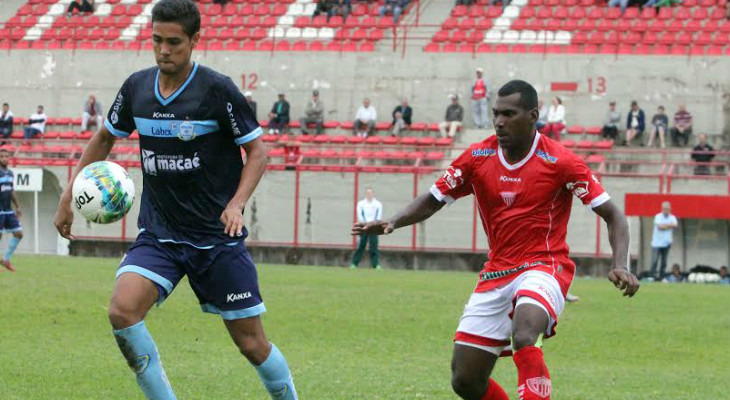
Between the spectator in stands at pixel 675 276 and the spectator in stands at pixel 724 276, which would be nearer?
the spectator in stands at pixel 724 276

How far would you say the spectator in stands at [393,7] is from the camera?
40.1m

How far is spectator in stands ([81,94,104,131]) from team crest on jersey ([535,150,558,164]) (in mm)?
31489

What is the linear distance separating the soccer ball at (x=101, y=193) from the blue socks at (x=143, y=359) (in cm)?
95

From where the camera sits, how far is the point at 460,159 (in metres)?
7.77

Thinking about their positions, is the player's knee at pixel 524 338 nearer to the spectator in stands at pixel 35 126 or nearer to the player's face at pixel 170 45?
the player's face at pixel 170 45

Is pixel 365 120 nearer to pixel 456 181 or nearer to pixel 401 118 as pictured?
pixel 401 118

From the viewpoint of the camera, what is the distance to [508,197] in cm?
755

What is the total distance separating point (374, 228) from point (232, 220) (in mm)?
1389

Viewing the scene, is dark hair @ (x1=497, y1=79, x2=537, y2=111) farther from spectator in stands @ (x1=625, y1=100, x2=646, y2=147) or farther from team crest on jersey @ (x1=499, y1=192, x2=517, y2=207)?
spectator in stands @ (x1=625, y1=100, x2=646, y2=147)

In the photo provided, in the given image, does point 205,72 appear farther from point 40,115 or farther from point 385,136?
point 40,115

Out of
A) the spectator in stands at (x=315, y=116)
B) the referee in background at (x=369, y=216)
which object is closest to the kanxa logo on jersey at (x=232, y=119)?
the referee in background at (x=369, y=216)

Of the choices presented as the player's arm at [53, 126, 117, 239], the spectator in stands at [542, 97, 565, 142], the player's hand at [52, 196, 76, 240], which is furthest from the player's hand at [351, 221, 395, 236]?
the spectator in stands at [542, 97, 565, 142]

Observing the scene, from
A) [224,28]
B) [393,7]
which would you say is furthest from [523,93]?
[224,28]

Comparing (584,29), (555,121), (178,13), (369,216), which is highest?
(584,29)
